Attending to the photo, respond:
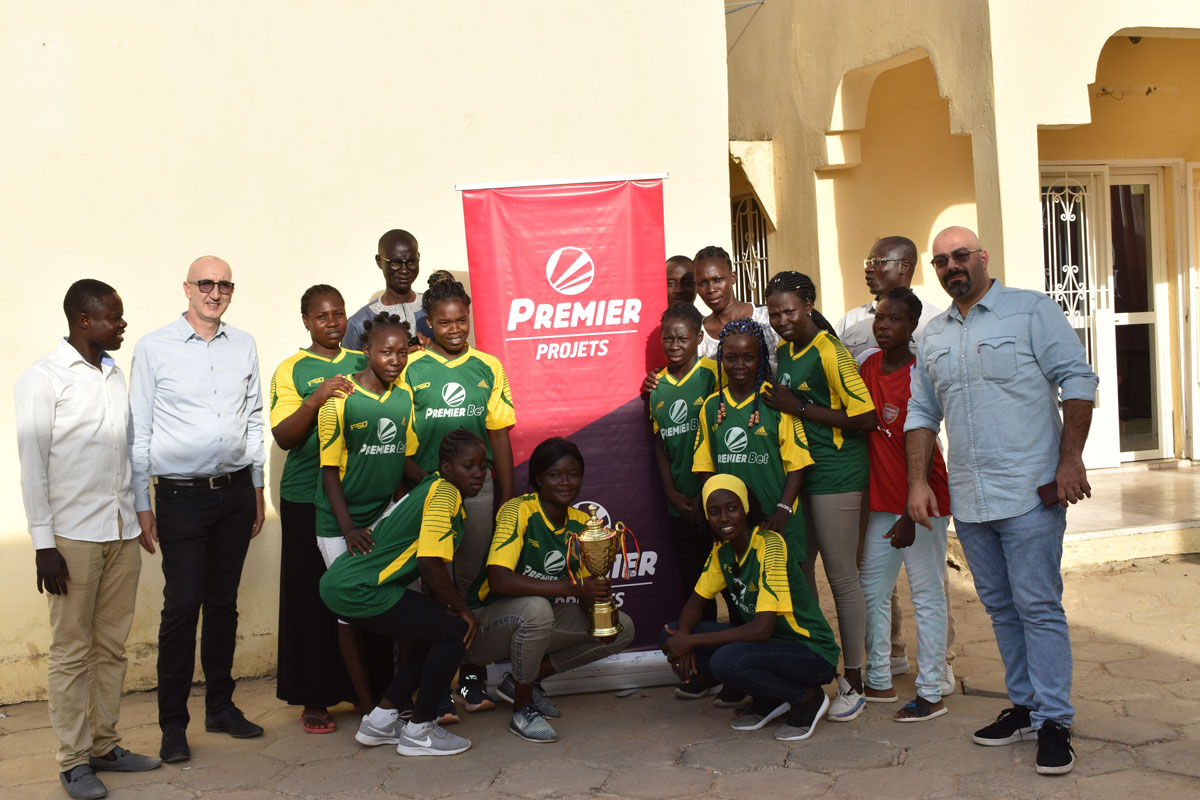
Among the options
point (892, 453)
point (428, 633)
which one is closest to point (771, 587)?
point (892, 453)

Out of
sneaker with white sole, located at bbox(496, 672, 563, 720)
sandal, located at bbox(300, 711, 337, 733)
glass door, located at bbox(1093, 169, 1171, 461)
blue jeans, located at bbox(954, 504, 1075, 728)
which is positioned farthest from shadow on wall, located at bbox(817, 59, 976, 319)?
sandal, located at bbox(300, 711, 337, 733)

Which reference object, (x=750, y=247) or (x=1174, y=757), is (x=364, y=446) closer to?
(x=1174, y=757)

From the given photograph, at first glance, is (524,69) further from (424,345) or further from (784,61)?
(784,61)

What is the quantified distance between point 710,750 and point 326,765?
1.51 metres

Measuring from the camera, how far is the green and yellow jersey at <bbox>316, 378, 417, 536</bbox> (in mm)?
4582

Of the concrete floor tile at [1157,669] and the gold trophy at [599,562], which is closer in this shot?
the gold trophy at [599,562]

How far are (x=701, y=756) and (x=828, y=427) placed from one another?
1.41 meters

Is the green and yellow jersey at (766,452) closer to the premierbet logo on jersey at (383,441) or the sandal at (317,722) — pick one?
the premierbet logo on jersey at (383,441)

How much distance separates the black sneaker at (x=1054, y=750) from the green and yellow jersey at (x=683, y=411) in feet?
5.59

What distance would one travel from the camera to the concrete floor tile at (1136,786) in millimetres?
3717

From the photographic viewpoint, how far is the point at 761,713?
4.65m

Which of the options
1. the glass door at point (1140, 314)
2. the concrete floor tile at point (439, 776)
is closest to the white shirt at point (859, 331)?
the concrete floor tile at point (439, 776)

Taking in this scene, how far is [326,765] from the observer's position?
4441mm

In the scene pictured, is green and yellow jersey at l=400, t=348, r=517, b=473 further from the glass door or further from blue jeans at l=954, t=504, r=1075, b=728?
the glass door
